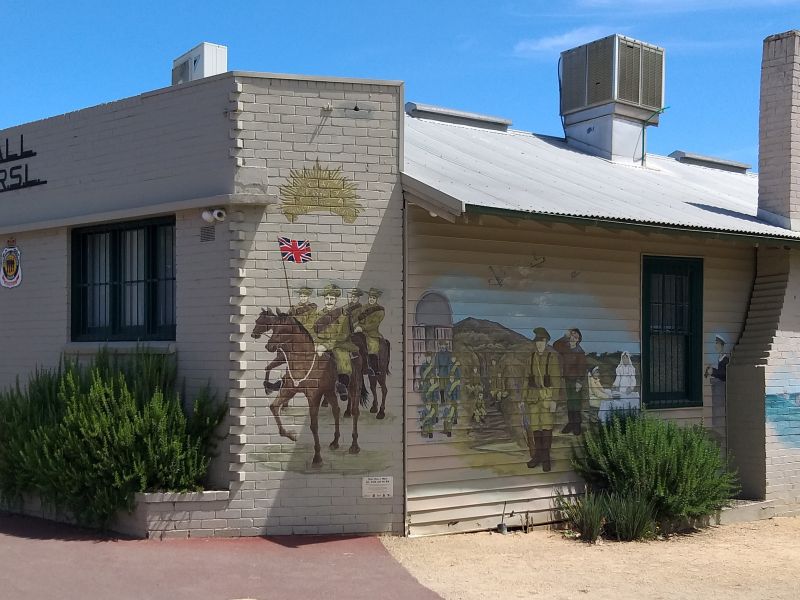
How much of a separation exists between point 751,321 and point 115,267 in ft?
26.3

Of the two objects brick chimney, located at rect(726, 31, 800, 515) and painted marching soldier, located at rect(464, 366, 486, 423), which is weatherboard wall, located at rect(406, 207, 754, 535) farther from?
brick chimney, located at rect(726, 31, 800, 515)

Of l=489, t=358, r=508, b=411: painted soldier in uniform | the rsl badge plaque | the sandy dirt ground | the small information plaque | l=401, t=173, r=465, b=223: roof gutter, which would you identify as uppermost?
l=401, t=173, r=465, b=223: roof gutter

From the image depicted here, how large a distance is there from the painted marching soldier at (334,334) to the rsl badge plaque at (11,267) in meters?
4.36

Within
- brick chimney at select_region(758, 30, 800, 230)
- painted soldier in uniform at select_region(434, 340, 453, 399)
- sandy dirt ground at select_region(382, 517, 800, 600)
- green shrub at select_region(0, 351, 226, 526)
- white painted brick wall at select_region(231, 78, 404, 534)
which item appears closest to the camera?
sandy dirt ground at select_region(382, 517, 800, 600)

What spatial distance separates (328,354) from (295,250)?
1.08 m

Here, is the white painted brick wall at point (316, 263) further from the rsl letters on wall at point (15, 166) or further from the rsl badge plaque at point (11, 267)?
the rsl badge plaque at point (11, 267)

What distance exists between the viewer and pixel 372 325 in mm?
9211

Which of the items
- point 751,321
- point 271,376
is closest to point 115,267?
point 271,376

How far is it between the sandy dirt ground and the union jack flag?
2.88 m

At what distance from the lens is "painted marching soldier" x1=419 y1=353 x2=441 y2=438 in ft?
30.7

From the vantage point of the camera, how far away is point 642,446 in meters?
10.1

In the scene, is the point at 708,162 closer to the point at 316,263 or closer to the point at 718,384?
the point at 718,384

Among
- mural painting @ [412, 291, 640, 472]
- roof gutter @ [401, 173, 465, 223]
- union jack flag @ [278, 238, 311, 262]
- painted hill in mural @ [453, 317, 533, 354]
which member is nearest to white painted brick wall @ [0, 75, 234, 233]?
union jack flag @ [278, 238, 311, 262]

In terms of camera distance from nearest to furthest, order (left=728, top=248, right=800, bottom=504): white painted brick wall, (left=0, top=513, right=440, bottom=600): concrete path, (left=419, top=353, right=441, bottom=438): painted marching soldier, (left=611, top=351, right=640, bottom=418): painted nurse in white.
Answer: (left=0, top=513, right=440, bottom=600): concrete path
(left=419, top=353, right=441, bottom=438): painted marching soldier
(left=611, top=351, right=640, bottom=418): painted nurse in white
(left=728, top=248, right=800, bottom=504): white painted brick wall
